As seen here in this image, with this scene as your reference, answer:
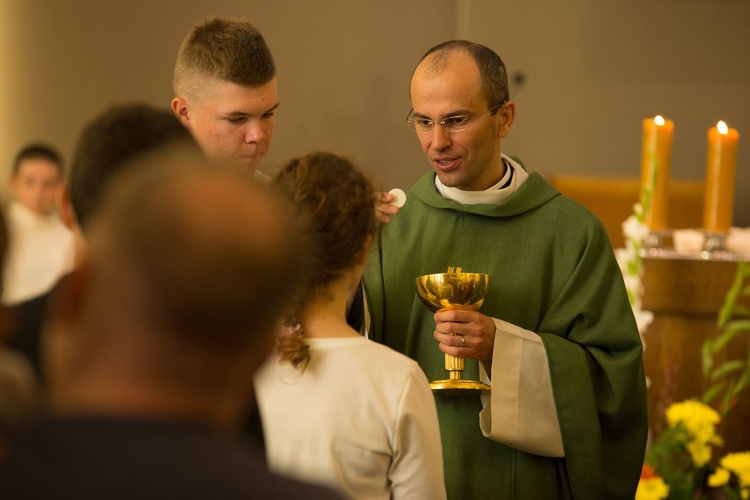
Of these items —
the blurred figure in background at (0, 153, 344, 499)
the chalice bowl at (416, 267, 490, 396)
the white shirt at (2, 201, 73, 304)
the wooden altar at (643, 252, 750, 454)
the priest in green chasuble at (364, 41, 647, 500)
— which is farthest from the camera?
the white shirt at (2, 201, 73, 304)

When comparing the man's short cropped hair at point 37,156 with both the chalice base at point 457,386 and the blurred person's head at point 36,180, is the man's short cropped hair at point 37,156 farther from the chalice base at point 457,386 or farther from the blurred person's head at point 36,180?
the chalice base at point 457,386

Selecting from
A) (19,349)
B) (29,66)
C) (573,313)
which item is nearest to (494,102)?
(573,313)

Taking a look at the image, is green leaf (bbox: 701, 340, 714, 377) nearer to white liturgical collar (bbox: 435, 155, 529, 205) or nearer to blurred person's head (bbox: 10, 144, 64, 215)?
white liturgical collar (bbox: 435, 155, 529, 205)

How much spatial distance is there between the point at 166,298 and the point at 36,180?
512 centimetres

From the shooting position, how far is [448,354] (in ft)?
9.30

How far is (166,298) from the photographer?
99 centimetres

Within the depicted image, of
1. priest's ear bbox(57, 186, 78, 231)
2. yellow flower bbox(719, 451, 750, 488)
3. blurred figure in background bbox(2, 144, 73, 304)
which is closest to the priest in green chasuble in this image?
yellow flower bbox(719, 451, 750, 488)

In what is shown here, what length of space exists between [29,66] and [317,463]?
504cm

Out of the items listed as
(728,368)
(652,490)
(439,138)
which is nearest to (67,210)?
(439,138)

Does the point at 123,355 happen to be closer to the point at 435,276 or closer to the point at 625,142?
the point at 435,276

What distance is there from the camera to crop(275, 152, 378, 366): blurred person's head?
2.20 m

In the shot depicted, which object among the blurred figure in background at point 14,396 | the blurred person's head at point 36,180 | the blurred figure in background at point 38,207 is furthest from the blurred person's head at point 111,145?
the blurred person's head at point 36,180

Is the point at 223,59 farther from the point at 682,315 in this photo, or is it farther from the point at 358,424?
the point at 682,315

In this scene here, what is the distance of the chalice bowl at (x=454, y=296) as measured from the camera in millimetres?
2754
